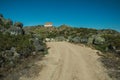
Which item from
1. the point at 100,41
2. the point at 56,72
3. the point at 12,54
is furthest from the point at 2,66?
the point at 100,41

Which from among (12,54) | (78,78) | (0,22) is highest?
(0,22)

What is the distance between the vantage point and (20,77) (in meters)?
13.4

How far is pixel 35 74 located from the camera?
46.6 ft

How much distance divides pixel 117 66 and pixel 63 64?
5.99 metres

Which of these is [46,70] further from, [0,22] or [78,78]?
[0,22]

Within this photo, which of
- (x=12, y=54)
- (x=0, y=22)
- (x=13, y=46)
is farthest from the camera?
(x=0, y=22)

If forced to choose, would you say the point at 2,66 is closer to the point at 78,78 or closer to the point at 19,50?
the point at 19,50

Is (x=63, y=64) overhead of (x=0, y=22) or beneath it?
beneath

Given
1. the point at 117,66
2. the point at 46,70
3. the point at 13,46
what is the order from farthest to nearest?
the point at 13,46
the point at 117,66
the point at 46,70

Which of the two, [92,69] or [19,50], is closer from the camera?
[92,69]

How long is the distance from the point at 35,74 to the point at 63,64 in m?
4.33

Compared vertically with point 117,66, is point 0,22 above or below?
above

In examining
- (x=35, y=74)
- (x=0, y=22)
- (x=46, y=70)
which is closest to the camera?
(x=35, y=74)

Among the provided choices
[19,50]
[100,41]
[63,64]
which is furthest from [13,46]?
[100,41]
